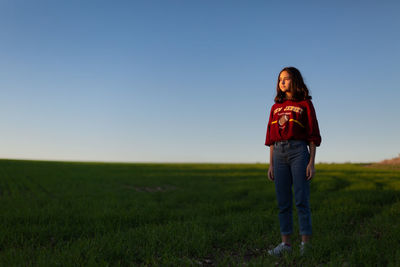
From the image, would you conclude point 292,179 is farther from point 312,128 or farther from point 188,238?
point 188,238

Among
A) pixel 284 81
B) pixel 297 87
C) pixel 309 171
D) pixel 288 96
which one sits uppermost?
pixel 284 81

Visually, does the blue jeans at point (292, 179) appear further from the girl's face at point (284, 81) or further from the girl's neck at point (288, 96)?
the girl's face at point (284, 81)

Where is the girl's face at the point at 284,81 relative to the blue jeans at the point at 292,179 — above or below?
above

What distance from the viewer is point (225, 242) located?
16.0 ft

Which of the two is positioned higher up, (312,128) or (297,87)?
(297,87)

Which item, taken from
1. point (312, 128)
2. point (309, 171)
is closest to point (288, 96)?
point (312, 128)

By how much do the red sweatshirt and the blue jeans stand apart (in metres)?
0.10

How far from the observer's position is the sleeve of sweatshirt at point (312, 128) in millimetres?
→ 3900

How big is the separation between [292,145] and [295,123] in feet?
1.04

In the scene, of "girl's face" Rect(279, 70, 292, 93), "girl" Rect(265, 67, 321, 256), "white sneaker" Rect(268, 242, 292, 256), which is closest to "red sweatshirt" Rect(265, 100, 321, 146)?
"girl" Rect(265, 67, 321, 256)

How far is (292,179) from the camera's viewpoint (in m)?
4.15

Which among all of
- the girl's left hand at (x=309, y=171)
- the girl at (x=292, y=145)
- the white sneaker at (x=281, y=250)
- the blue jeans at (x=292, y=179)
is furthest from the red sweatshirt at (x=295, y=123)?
the white sneaker at (x=281, y=250)

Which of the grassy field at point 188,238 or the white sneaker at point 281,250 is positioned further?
the white sneaker at point 281,250

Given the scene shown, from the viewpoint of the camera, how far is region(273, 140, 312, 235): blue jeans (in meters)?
3.91
